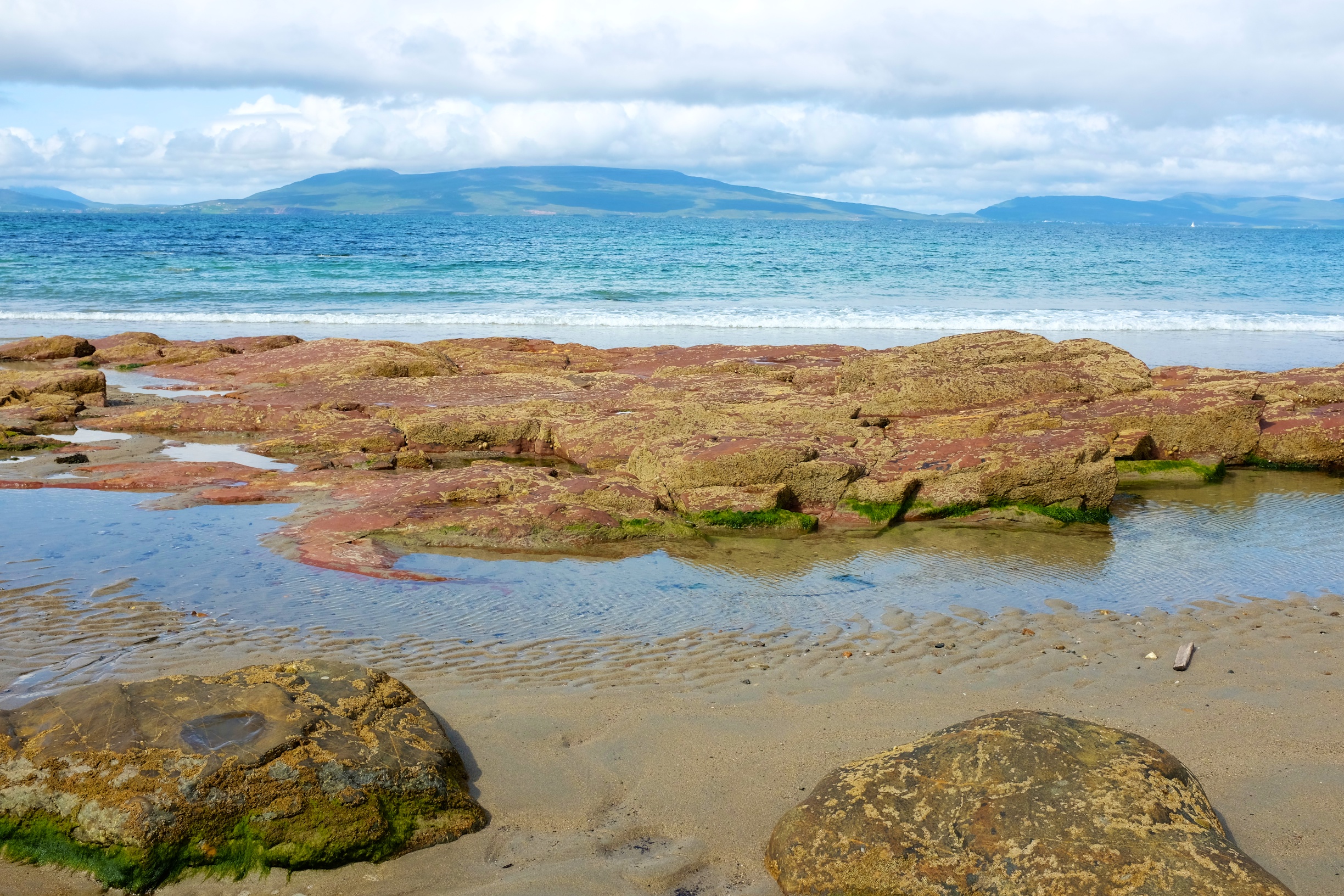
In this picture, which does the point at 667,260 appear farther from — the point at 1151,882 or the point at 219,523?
the point at 1151,882

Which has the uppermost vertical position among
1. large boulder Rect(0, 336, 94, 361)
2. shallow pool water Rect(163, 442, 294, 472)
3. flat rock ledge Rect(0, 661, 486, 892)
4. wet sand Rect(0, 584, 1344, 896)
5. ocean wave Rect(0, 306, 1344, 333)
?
ocean wave Rect(0, 306, 1344, 333)

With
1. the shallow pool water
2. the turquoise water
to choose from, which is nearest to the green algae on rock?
the shallow pool water

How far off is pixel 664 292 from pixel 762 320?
808 centimetres

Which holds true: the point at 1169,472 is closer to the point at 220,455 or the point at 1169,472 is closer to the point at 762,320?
the point at 220,455

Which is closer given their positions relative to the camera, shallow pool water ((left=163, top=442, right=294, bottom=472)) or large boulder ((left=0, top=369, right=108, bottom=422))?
shallow pool water ((left=163, top=442, right=294, bottom=472))

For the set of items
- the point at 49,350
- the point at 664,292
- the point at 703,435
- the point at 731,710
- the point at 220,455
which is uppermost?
the point at 664,292

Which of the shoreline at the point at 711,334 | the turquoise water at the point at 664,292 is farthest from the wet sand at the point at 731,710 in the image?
the turquoise water at the point at 664,292

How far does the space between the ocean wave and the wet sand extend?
69.8ft

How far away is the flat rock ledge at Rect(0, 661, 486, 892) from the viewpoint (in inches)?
136

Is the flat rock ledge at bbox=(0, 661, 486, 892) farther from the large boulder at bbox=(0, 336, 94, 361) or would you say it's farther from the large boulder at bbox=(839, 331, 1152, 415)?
the large boulder at bbox=(0, 336, 94, 361)

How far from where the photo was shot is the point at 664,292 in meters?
35.5

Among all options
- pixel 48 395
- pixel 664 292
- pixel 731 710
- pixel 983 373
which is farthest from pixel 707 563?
pixel 664 292

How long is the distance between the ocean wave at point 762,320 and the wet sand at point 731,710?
2128cm

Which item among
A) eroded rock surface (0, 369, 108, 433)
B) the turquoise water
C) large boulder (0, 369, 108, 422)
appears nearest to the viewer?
eroded rock surface (0, 369, 108, 433)
